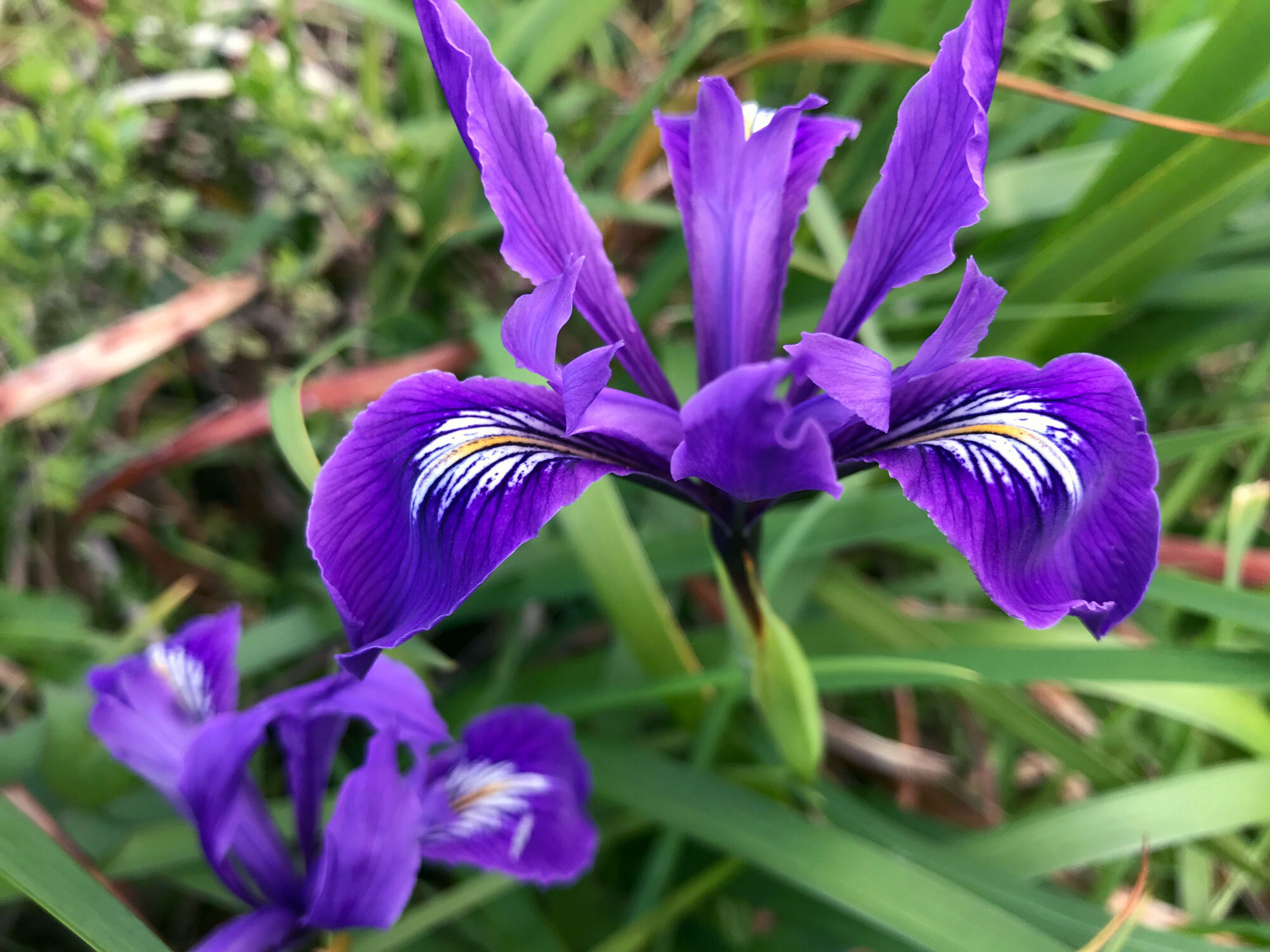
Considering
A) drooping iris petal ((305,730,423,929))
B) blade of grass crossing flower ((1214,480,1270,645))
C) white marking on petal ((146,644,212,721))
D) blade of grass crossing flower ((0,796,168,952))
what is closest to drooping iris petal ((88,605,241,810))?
white marking on petal ((146,644,212,721))

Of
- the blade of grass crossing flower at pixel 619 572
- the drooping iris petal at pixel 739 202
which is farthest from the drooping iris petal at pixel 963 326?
the blade of grass crossing flower at pixel 619 572

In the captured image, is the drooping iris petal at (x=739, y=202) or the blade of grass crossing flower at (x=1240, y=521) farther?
the blade of grass crossing flower at (x=1240, y=521)

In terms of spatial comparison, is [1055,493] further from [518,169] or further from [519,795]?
[519,795]

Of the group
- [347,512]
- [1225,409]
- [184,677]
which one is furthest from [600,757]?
[1225,409]

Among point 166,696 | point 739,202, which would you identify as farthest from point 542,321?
point 166,696

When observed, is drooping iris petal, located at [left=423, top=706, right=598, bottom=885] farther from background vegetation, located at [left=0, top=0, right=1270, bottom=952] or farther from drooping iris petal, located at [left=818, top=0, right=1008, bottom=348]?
drooping iris petal, located at [left=818, top=0, right=1008, bottom=348]

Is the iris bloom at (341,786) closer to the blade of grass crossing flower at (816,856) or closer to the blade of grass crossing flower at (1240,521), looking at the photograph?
the blade of grass crossing flower at (816,856)

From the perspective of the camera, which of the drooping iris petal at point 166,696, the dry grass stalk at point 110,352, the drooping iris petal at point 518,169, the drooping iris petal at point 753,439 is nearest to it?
the drooping iris petal at point 753,439
